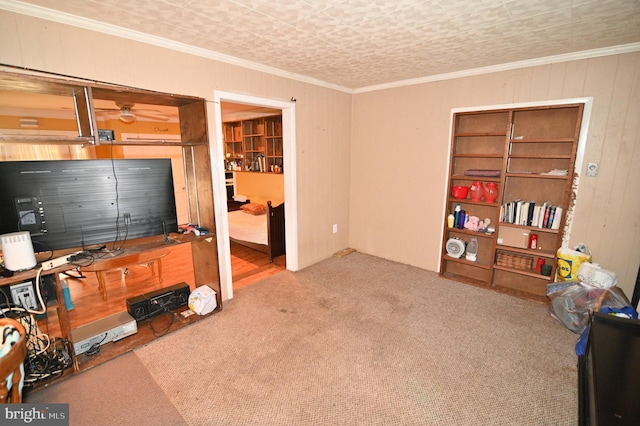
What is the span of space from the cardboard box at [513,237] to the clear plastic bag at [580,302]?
0.68 meters

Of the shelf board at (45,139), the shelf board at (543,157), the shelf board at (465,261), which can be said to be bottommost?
the shelf board at (465,261)

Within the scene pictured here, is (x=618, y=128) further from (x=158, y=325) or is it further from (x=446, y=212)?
(x=158, y=325)

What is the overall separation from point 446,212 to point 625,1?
2.29 meters

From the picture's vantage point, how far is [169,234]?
105 inches

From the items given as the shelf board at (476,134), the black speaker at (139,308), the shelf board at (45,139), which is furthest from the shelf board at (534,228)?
the shelf board at (45,139)

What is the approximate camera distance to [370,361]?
2199 mm

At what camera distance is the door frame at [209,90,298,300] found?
2854 millimetres

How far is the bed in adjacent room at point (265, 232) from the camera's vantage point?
419cm

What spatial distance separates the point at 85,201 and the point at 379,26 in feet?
8.53

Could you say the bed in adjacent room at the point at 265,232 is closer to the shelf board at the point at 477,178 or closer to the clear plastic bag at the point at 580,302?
the shelf board at the point at 477,178

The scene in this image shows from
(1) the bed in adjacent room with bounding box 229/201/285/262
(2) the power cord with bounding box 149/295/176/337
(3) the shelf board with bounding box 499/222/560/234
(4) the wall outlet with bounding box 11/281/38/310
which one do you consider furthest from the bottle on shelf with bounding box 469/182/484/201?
(4) the wall outlet with bounding box 11/281/38/310

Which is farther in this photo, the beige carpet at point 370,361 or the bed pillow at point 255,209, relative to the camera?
the bed pillow at point 255,209

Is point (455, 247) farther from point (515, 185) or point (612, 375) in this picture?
point (612, 375)

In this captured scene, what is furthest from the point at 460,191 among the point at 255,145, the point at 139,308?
the point at 255,145
